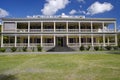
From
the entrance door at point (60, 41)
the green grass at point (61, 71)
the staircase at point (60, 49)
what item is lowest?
the green grass at point (61, 71)

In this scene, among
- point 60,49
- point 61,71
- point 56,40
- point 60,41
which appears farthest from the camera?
point 60,41

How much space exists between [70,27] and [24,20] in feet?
34.6

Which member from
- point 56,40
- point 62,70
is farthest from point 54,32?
point 62,70

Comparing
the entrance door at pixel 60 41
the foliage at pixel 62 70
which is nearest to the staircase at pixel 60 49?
the entrance door at pixel 60 41

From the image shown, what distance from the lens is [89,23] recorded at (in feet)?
128

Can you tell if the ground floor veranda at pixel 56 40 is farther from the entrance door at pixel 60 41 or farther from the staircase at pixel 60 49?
the staircase at pixel 60 49

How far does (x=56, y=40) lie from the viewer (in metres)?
39.3

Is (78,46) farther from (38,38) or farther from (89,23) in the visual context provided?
(38,38)

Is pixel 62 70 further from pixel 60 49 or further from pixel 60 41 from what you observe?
pixel 60 41

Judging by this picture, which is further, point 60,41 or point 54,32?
point 60,41

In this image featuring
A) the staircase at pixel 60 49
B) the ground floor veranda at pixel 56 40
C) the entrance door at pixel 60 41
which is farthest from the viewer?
the entrance door at pixel 60 41

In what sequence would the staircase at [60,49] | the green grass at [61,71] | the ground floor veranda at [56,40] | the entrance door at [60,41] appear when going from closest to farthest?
1. the green grass at [61,71]
2. the staircase at [60,49]
3. the ground floor veranda at [56,40]
4. the entrance door at [60,41]

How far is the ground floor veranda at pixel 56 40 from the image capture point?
122 ft

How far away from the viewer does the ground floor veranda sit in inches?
1463
